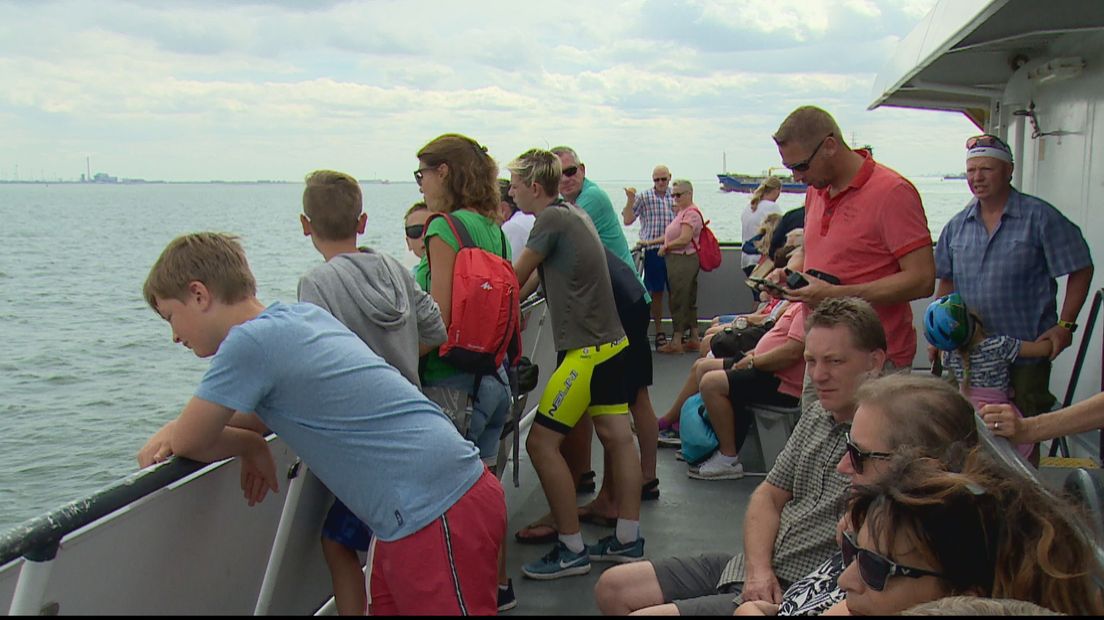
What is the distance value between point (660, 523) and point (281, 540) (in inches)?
90.0

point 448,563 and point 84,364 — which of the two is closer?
point 448,563

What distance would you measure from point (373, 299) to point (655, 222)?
8323mm

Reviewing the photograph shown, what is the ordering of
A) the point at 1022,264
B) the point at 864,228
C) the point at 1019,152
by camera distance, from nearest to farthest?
the point at 864,228 < the point at 1022,264 < the point at 1019,152

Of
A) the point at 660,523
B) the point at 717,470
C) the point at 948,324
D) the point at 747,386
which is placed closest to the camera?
the point at 948,324

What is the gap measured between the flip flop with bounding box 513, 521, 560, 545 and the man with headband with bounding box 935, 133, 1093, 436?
202cm

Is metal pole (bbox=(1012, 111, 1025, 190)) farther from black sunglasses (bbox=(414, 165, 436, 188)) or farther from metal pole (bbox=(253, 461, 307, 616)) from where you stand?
metal pole (bbox=(253, 461, 307, 616))

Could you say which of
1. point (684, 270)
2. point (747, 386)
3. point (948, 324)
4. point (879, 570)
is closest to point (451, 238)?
point (948, 324)

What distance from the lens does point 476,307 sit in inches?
138

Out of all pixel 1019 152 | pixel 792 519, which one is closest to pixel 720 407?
pixel 792 519

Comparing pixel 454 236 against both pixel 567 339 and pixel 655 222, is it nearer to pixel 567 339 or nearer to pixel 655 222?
pixel 567 339

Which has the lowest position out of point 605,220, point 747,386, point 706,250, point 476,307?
point 747,386

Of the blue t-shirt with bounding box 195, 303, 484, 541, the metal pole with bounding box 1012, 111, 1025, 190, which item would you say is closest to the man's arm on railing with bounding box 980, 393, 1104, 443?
the blue t-shirt with bounding box 195, 303, 484, 541

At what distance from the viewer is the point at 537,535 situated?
15.1 ft

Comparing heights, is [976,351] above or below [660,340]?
above
